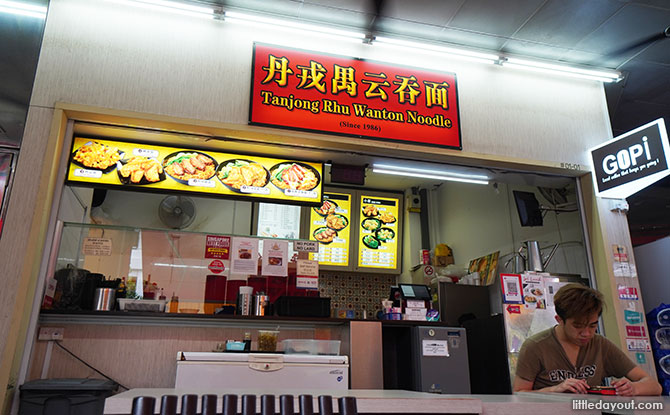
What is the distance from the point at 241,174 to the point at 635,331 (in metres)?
3.92

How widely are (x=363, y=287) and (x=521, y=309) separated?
8.68 ft

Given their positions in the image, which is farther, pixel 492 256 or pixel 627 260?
pixel 492 256

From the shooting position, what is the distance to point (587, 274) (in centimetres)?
484

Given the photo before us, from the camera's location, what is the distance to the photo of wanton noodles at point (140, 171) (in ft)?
13.8

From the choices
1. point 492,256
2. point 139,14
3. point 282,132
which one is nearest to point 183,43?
point 139,14

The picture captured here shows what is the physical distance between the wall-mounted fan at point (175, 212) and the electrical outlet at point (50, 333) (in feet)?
9.43

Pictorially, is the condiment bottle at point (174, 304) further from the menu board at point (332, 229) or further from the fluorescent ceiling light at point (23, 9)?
the fluorescent ceiling light at point (23, 9)

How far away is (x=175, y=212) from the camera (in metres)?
6.55

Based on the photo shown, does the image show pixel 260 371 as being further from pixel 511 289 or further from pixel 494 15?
pixel 494 15

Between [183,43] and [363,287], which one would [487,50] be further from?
[363,287]

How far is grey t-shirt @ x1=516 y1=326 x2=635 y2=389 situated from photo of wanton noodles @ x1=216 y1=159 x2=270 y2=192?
107 inches

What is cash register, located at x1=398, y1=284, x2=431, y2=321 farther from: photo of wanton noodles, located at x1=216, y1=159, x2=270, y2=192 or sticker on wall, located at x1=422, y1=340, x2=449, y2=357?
photo of wanton noodles, located at x1=216, y1=159, x2=270, y2=192

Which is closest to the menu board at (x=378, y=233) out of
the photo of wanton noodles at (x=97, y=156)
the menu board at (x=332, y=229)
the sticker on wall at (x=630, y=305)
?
the menu board at (x=332, y=229)

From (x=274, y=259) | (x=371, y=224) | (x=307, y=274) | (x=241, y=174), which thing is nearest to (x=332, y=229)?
(x=371, y=224)
